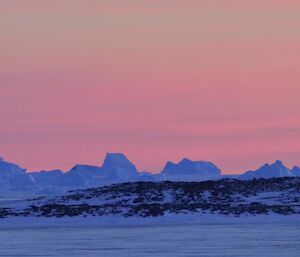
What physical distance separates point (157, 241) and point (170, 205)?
16578mm

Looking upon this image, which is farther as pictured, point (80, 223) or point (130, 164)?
point (130, 164)

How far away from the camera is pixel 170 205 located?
49.8 meters

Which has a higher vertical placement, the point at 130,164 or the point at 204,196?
the point at 130,164

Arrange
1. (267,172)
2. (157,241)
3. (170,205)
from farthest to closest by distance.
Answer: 1. (267,172)
2. (170,205)
3. (157,241)

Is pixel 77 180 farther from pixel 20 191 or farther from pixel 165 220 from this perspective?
pixel 165 220

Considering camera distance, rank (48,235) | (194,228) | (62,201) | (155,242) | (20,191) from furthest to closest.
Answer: (20,191)
(62,201)
(194,228)
(48,235)
(155,242)

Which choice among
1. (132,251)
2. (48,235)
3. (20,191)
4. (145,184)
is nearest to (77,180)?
(20,191)

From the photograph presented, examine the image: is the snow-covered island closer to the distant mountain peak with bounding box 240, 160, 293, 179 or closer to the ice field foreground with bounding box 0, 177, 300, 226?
the ice field foreground with bounding box 0, 177, 300, 226

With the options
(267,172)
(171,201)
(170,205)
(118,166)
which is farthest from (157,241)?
(118,166)

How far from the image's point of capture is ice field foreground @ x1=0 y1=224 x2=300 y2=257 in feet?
95.7

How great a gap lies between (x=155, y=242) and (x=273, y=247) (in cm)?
397

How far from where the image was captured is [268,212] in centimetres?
4744

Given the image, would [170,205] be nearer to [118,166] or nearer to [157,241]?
[157,241]

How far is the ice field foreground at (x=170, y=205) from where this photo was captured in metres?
45.9
